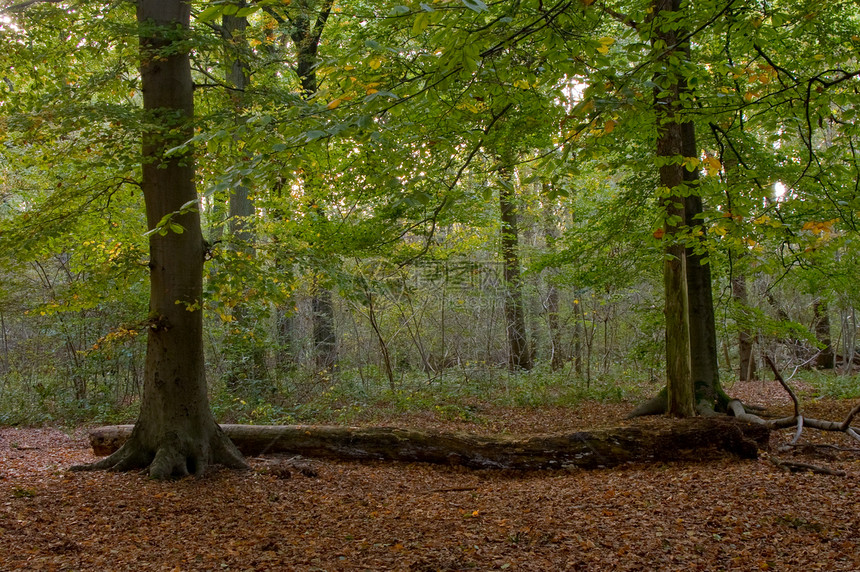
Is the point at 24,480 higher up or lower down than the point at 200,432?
lower down

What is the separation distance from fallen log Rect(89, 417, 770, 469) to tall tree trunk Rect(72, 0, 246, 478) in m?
1.17

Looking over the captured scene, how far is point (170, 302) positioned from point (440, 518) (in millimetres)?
3515

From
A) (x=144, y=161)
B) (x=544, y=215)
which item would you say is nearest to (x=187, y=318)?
(x=144, y=161)

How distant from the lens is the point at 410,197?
2.94 m

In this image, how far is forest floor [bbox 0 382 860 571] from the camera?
3779 mm

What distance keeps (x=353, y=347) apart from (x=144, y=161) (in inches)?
477

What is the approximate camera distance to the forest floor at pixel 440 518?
3.78 metres

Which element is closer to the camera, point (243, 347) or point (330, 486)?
point (330, 486)

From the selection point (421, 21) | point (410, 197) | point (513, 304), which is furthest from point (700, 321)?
point (421, 21)

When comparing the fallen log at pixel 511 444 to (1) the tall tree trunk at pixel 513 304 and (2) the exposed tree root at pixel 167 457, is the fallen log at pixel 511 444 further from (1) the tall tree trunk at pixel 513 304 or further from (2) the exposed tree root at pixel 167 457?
(1) the tall tree trunk at pixel 513 304

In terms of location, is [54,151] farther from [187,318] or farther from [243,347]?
[243,347]

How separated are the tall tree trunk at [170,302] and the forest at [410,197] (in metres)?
0.03

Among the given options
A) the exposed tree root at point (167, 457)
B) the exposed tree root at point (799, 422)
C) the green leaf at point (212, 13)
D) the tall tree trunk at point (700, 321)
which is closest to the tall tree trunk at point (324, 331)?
the exposed tree root at point (167, 457)

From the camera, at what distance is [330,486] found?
236 inches
